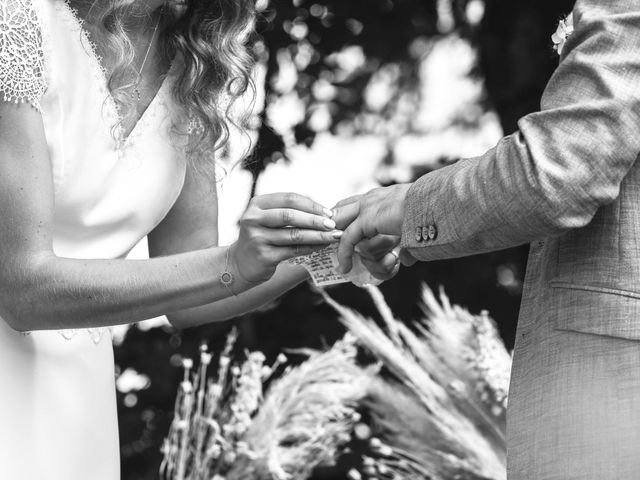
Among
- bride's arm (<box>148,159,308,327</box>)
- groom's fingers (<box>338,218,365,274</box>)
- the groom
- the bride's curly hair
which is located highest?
the bride's curly hair

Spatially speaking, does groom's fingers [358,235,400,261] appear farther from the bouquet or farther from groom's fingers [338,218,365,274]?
the bouquet

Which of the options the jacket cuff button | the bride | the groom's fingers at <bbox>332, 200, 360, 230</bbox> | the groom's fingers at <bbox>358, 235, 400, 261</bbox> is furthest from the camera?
the groom's fingers at <bbox>358, 235, 400, 261</bbox>

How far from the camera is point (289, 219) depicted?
200 centimetres

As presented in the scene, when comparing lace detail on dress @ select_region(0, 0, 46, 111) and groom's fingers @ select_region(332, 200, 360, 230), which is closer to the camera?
lace detail on dress @ select_region(0, 0, 46, 111)

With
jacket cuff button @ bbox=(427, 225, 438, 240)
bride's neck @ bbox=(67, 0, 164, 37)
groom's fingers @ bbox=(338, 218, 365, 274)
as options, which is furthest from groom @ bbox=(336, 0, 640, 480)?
bride's neck @ bbox=(67, 0, 164, 37)

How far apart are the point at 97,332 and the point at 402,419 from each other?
3.25 feet

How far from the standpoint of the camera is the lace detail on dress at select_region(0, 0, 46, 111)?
1966 millimetres

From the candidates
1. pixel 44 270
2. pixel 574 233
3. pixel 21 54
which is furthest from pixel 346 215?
pixel 21 54

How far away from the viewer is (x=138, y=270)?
203cm

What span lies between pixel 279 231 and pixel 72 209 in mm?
440

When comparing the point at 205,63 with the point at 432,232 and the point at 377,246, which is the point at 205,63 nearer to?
the point at 377,246

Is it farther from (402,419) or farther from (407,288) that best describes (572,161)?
(407,288)

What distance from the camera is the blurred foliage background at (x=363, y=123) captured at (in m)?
3.91

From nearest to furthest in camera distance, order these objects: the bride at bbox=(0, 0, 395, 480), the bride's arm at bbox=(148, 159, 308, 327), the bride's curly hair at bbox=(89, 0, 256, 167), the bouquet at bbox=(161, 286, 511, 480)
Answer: the bride at bbox=(0, 0, 395, 480)
the bride's curly hair at bbox=(89, 0, 256, 167)
the bride's arm at bbox=(148, 159, 308, 327)
the bouquet at bbox=(161, 286, 511, 480)
